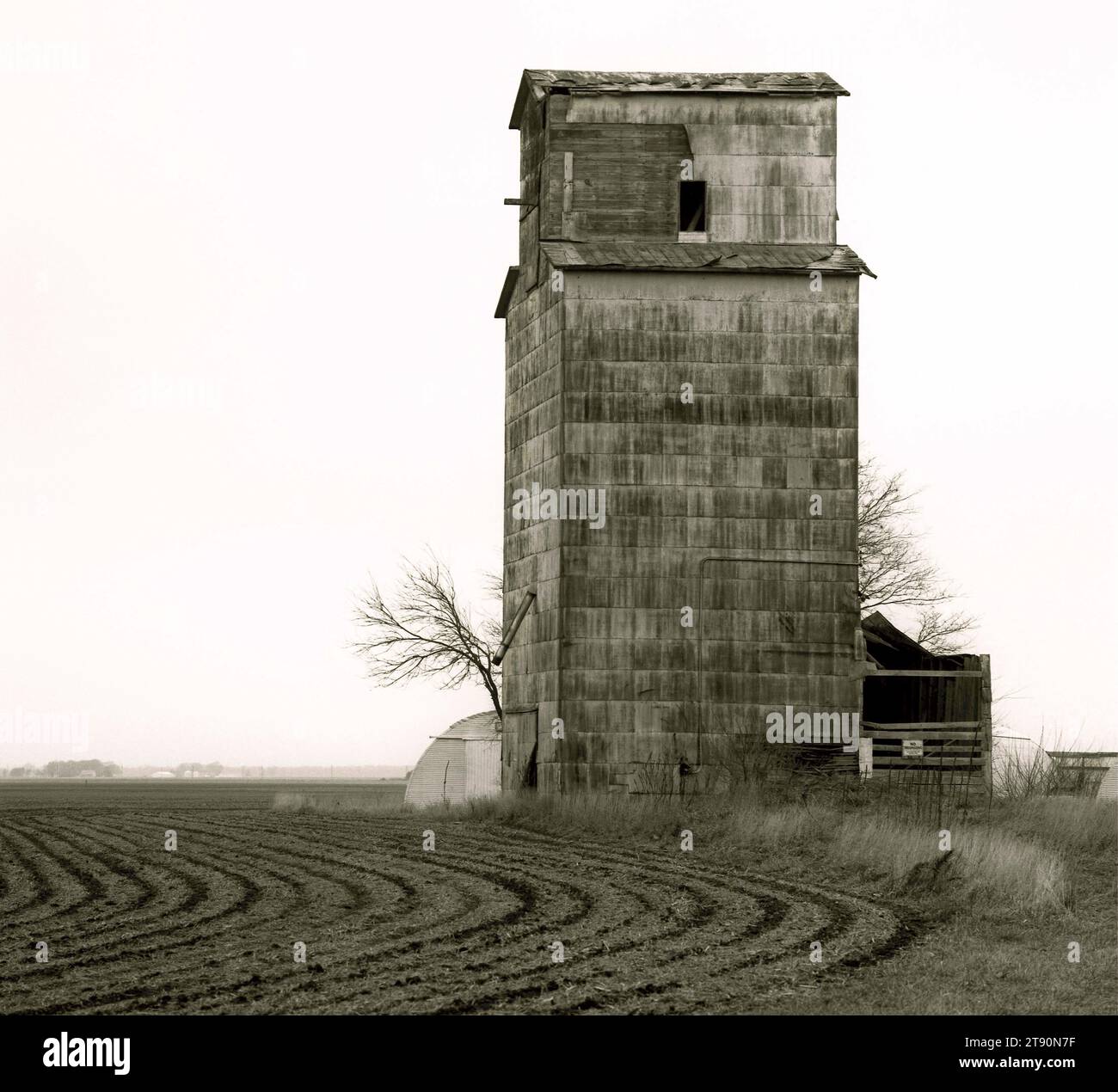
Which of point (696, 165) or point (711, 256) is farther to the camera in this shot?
point (696, 165)

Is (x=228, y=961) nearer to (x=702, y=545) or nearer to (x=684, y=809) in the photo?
(x=684, y=809)

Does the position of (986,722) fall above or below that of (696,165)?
below

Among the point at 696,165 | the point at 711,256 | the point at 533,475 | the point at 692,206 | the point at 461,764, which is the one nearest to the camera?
the point at 711,256

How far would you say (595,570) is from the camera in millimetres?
31812

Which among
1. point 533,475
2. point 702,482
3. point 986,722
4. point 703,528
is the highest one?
point 533,475

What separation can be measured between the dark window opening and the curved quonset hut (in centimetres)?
48

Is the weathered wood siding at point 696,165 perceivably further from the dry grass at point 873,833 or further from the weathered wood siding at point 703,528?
the dry grass at point 873,833

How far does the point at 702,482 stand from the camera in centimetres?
3170

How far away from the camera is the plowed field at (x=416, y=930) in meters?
12.0

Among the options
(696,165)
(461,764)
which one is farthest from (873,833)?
(461,764)

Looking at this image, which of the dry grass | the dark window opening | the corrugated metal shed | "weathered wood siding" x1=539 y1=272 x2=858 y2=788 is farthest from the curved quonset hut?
the corrugated metal shed

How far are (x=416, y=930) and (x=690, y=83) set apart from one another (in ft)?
72.5

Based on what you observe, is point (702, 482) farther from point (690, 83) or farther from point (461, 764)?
point (461, 764)

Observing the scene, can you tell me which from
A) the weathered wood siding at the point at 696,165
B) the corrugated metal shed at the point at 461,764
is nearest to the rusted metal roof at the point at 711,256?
the weathered wood siding at the point at 696,165
